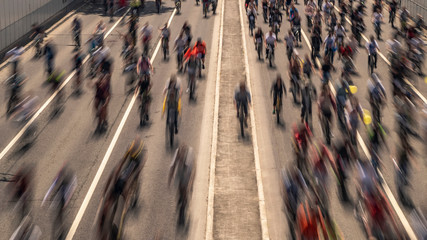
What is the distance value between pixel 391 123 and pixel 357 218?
7.28 m

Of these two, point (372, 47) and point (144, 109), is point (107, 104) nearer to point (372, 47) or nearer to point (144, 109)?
point (144, 109)

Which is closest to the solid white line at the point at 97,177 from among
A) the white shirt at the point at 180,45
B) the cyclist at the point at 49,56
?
the white shirt at the point at 180,45

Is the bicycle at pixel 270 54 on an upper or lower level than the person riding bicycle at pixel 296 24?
lower

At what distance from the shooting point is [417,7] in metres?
38.5

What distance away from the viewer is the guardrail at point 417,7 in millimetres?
37147

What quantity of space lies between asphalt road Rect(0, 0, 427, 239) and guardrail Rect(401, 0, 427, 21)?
10767mm

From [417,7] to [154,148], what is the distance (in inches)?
1110

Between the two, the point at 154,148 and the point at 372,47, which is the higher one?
the point at 372,47

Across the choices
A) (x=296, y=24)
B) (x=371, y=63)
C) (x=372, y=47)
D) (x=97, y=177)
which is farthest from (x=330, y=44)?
(x=97, y=177)

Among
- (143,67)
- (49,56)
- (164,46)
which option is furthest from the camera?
(164,46)

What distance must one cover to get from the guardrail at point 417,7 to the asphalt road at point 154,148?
10767mm

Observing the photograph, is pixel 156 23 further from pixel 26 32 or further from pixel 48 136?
pixel 48 136

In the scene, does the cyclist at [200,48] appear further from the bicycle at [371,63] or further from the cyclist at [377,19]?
the cyclist at [377,19]

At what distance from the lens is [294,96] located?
2197cm
